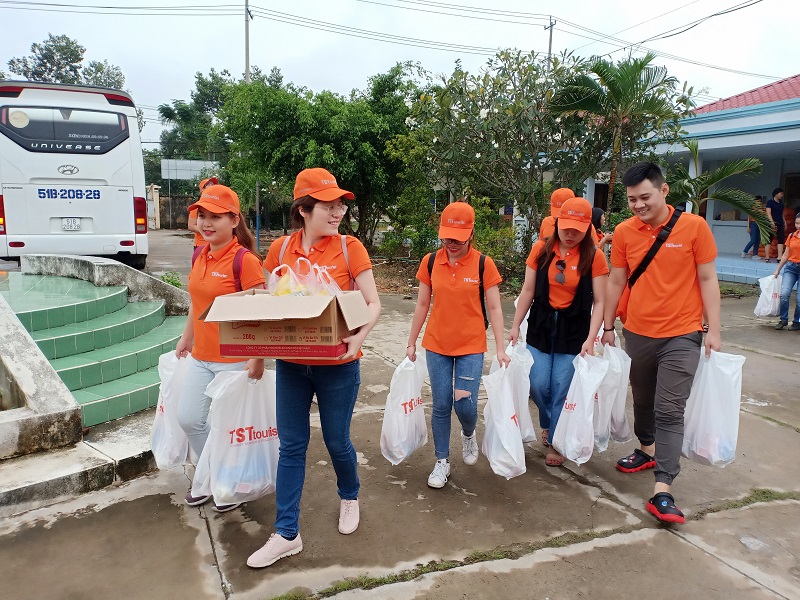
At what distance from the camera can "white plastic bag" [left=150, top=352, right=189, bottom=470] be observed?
3070mm

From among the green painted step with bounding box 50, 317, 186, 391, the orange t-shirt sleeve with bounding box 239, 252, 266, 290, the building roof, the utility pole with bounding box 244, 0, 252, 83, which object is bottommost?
the green painted step with bounding box 50, 317, 186, 391

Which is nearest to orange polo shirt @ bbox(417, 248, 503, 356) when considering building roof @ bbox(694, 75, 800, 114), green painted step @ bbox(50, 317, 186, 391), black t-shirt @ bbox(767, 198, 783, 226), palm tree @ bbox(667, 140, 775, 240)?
green painted step @ bbox(50, 317, 186, 391)

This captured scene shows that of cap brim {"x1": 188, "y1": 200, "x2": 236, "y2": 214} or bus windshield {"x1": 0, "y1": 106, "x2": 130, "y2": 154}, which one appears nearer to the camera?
cap brim {"x1": 188, "y1": 200, "x2": 236, "y2": 214}

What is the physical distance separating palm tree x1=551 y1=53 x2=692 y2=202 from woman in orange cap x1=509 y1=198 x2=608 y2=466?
6.03 m

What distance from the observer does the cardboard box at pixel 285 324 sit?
223 cm

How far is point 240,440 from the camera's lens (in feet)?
9.33

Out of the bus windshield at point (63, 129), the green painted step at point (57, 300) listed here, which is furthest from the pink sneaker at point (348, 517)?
the bus windshield at point (63, 129)

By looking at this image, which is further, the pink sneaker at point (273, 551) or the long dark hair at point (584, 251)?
the long dark hair at point (584, 251)

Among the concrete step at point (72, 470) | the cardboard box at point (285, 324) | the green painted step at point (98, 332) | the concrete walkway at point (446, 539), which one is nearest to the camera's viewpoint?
the cardboard box at point (285, 324)

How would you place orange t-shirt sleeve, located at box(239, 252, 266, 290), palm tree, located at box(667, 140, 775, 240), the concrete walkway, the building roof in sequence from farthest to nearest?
the building roof < palm tree, located at box(667, 140, 775, 240) < orange t-shirt sleeve, located at box(239, 252, 266, 290) < the concrete walkway

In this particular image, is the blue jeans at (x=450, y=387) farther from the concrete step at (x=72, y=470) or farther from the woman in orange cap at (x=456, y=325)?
the concrete step at (x=72, y=470)

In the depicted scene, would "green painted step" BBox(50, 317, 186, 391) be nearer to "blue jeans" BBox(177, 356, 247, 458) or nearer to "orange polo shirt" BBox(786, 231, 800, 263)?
"blue jeans" BBox(177, 356, 247, 458)

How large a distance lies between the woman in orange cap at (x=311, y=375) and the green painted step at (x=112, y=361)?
8.12ft

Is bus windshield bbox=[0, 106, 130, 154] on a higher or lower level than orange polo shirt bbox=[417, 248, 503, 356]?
higher
